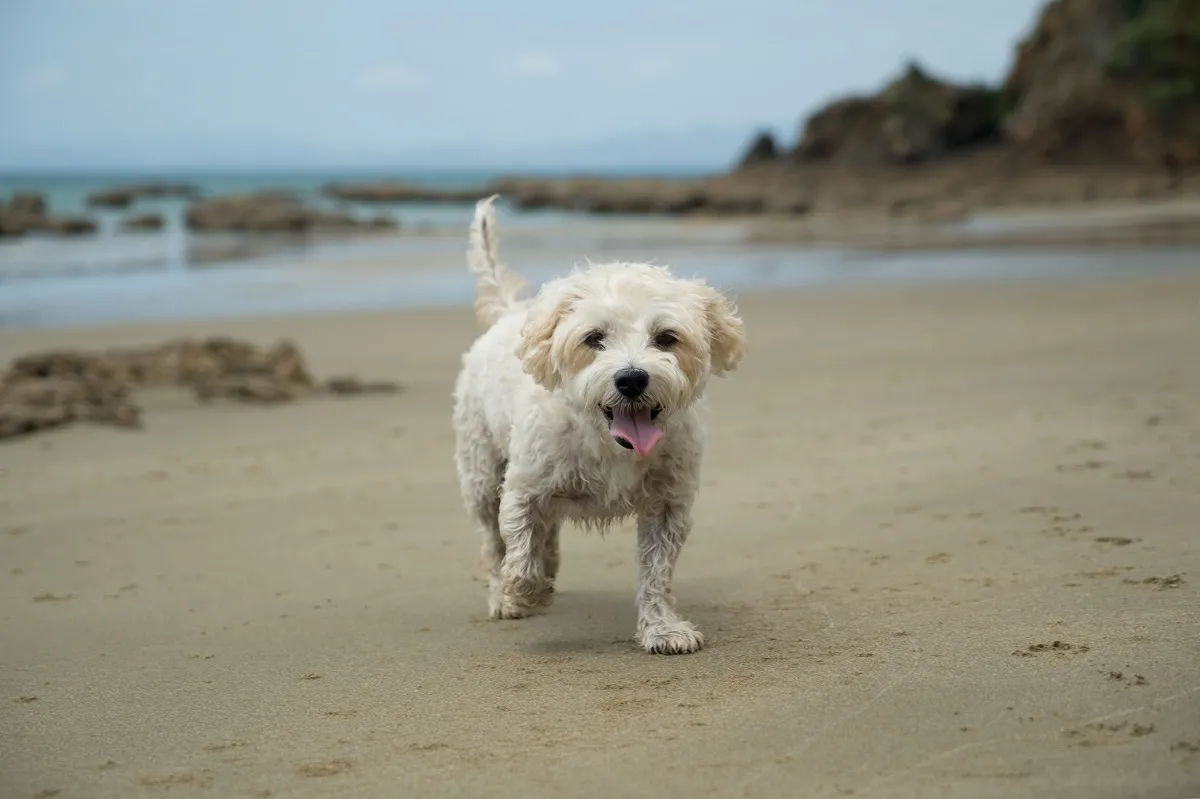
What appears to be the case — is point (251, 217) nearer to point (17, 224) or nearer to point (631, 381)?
point (17, 224)

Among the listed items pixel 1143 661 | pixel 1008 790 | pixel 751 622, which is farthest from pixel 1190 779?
pixel 751 622

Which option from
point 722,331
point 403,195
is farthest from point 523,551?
point 403,195

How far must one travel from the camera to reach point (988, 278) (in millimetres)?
18078

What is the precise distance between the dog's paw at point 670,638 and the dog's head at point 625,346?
697 millimetres

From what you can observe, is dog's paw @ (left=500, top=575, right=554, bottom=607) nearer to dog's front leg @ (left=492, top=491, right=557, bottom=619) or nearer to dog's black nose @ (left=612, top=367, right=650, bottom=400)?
dog's front leg @ (left=492, top=491, right=557, bottom=619)

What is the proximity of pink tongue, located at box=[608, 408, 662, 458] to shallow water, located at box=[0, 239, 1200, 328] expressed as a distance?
12316 millimetres

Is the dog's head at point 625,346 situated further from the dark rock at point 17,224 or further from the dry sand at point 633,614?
the dark rock at point 17,224

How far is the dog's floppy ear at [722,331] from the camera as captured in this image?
4965mm

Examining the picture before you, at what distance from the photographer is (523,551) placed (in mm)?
5086

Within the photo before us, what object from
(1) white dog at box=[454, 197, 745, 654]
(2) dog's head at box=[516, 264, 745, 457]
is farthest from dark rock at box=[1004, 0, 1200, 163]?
(2) dog's head at box=[516, 264, 745, 457]

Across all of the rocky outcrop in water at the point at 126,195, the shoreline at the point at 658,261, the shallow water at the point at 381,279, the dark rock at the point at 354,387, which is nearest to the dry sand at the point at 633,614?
the dark rock at the point at 354,387

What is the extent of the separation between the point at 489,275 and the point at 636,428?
207 cm

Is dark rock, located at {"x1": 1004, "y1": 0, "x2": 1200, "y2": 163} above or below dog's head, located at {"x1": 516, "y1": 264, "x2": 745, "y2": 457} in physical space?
above

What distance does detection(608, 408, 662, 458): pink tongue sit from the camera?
4.61 meters
